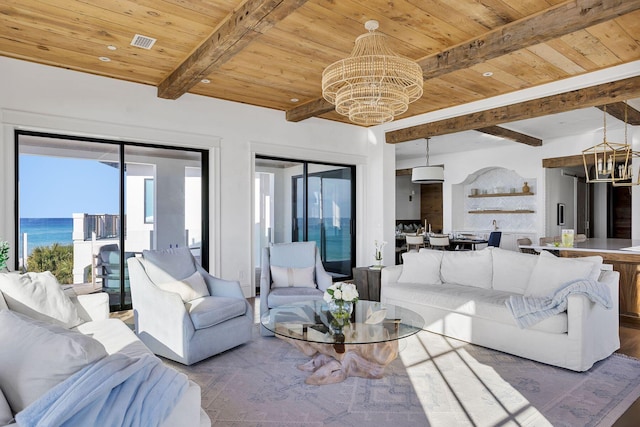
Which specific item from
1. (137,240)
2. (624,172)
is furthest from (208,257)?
(624,172)

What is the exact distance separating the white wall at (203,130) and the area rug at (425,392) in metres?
2.52

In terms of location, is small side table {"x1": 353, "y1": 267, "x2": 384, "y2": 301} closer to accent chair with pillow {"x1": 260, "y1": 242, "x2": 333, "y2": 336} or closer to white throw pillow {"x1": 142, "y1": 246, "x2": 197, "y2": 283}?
accent chair with pillow {"x1": 260, "y1": 242, "x2": 333, "y2": 336}

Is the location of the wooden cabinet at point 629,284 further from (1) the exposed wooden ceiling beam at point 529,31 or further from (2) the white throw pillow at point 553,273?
(1) the exposed wooden ceiling beam at point 529,31

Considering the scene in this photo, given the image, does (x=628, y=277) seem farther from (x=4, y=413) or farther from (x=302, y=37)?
(x=4, y=413)

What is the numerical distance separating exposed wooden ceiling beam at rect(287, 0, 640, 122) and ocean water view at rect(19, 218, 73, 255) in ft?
14.6

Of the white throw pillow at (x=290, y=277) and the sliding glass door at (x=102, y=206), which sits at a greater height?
the sliding glass door at (x=102, y=206)

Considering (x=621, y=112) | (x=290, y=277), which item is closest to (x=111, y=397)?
(x=290, y=277)

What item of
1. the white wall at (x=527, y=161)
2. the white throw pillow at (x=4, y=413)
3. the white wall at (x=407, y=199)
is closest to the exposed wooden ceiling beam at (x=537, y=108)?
the white wall at (x=527, y=161)

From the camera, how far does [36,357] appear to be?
1463 millimetres

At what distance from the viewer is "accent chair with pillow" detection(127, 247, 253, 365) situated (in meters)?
3.31

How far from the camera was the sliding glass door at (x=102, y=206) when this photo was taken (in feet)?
15.1

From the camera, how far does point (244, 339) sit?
3.77 metres

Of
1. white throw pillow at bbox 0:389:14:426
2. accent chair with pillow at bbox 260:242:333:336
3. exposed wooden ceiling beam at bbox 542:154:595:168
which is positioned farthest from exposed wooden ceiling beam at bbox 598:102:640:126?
white throw pillow at bbox 0:389:14:426

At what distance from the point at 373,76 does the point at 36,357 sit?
9.35 feet
